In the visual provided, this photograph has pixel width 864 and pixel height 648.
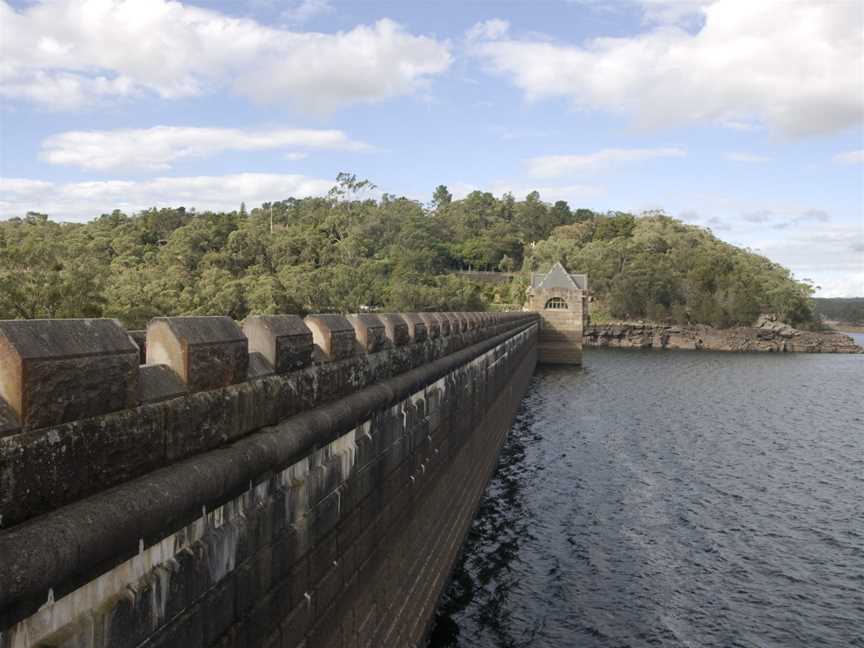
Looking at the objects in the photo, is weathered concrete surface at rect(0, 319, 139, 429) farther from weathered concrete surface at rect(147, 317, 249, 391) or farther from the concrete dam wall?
weathered concrete surface at rect(147, 317, 249, 391)

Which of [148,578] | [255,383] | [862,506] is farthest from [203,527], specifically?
[862,506]

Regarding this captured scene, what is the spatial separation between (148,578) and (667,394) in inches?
1808

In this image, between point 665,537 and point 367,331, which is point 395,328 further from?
point 665,537

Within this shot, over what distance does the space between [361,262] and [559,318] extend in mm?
33682

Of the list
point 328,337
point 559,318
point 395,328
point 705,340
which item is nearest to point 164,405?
point 328,337

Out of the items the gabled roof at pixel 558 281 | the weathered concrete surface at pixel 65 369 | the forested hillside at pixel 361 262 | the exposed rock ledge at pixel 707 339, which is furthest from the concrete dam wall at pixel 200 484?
→ the exposed rock ledge at pixel 707 339

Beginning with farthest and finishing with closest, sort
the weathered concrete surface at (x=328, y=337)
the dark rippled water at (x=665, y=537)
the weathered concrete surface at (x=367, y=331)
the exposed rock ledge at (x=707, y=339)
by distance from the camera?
1. the exposed rock ledge at (x=707, y=339)
2. the dark rippled water at (x=665, y=537)
3. the weathered concrete surface at (x=367, y=331)
4. the weathered concrete surface at (x=328, y=337)

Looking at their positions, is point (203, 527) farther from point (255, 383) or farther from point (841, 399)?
point (841, 399)

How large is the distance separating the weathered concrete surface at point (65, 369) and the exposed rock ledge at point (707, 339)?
98483 mm

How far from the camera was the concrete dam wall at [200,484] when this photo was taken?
305 cm

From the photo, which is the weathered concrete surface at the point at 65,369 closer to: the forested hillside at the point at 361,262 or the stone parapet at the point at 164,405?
the stone parapet at the point at 164,405

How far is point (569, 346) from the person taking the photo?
67750 millimetres

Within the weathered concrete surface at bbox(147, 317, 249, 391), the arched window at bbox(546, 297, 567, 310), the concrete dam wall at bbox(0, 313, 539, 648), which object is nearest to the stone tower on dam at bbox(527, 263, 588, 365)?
the arched window at bbox(546, 297, 567, 310)

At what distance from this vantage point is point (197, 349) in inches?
175
